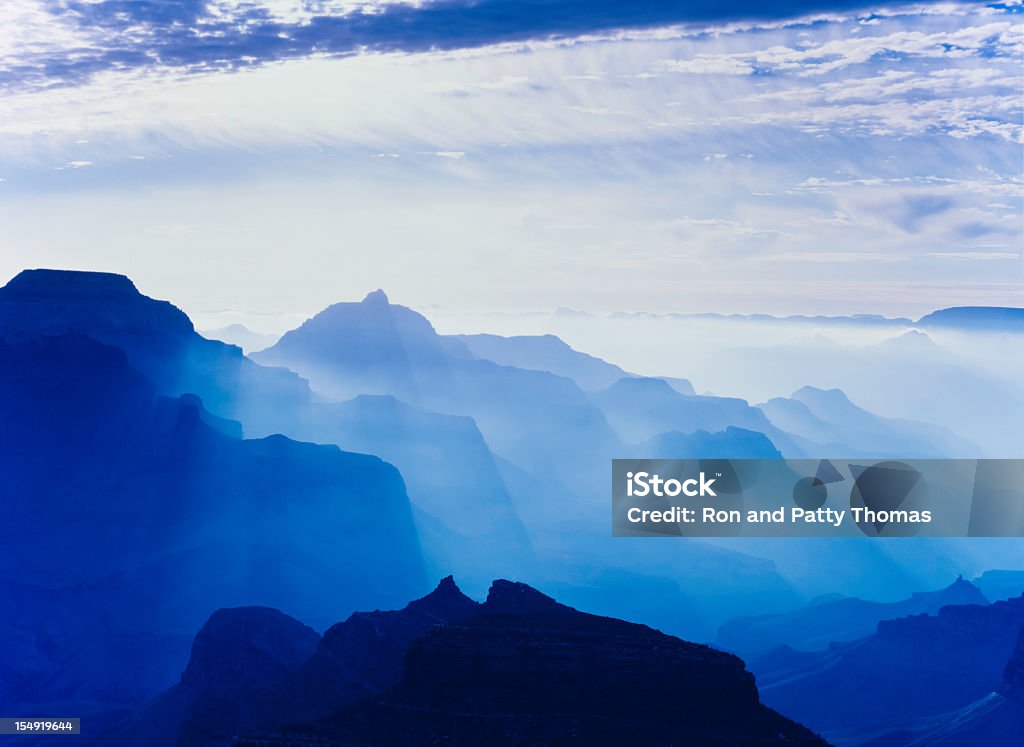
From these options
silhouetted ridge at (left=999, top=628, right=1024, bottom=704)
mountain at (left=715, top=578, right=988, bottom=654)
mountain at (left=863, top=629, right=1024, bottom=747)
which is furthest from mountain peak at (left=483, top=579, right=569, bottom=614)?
mountain at (left=715, top=578, right=988, bottom=654)

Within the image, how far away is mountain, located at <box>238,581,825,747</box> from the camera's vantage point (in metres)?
69.2

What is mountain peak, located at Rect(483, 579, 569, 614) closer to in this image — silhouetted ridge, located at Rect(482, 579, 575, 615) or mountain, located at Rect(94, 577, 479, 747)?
silhouetted ridge, located at Rect(482, 579, 575, 615)

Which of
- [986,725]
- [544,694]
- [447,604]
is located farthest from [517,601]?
[986,725]

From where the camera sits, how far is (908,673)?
152875mm

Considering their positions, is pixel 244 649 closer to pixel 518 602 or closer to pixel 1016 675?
pixel 518 602

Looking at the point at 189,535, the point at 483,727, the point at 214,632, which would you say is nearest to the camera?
the point at 483,727

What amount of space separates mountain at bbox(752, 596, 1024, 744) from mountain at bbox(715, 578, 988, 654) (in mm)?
16723

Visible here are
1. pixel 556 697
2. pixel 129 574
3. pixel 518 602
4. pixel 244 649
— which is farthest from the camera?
pixel 129 574

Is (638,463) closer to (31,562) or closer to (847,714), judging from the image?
(847,714)

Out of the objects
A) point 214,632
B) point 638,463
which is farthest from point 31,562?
point 638,463

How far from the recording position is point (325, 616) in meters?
178

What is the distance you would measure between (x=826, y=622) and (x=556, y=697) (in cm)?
12781

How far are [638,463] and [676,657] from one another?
101m

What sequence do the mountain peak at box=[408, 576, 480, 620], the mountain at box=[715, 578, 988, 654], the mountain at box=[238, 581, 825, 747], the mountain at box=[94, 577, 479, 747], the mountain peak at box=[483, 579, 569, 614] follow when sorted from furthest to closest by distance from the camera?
the mountain at box=[715, 578, 988, 654] < the mountain peak at box=[408, 576, 480, 620] < the mountain at box=[94, 577, 479, 747] < the mountain peak at box=[483, 579, 569, 614] < the mountain at box=[238, 581, 825, 747]
